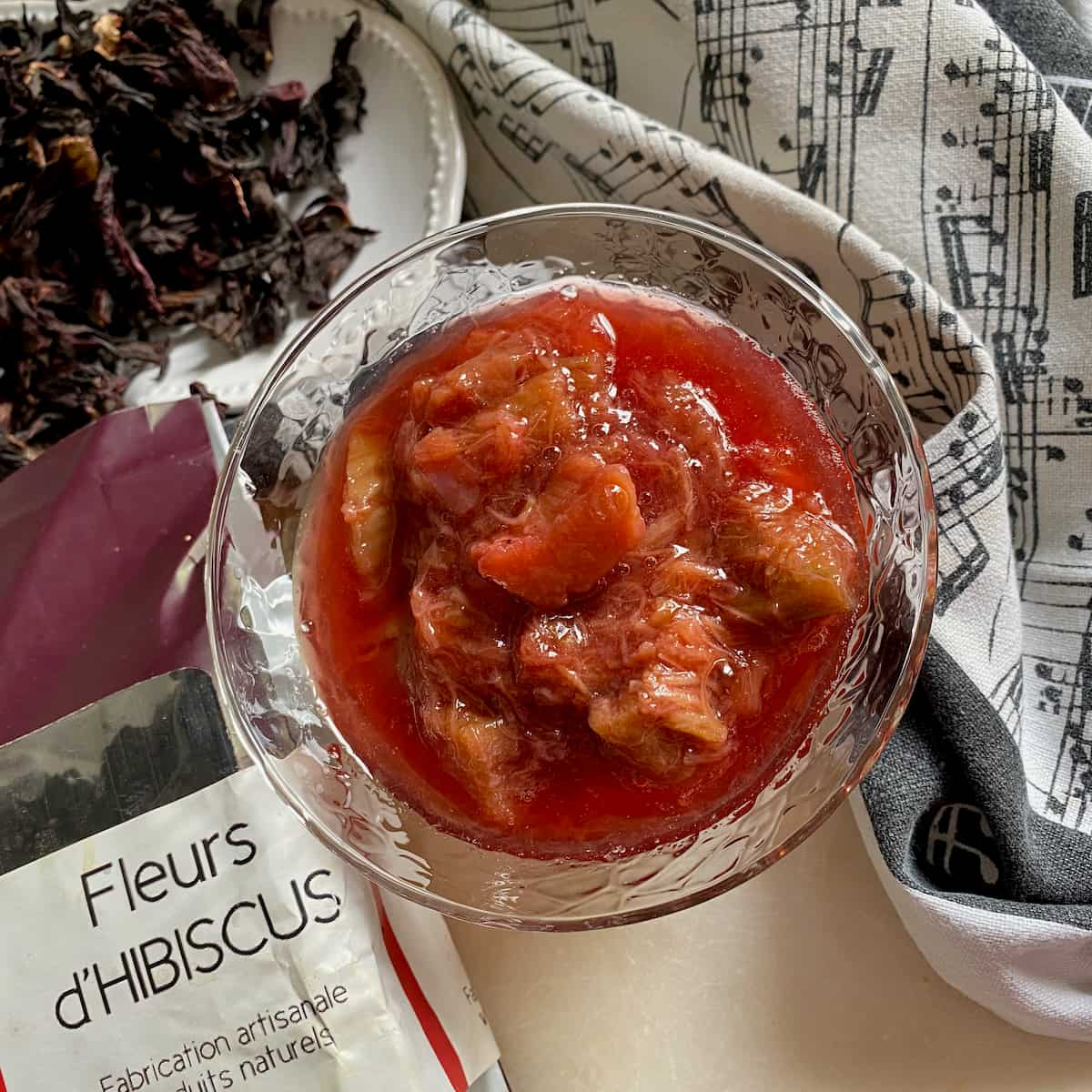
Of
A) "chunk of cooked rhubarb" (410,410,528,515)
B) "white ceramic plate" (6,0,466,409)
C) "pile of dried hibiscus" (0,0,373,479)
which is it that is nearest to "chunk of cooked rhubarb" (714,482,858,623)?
"chunk of cooked rhubarb" (410,410,528,515)

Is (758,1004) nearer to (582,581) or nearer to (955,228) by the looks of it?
(582,581)

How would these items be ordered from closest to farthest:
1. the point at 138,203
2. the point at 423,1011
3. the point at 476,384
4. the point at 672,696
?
1. the point at 672,696
2. the point at 476,384
3. the point at 423,1011
4. the point at 138,203

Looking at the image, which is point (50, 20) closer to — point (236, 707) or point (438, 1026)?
point (236, 707)

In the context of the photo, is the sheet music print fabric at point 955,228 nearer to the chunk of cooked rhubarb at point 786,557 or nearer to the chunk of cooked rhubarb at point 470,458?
the chunk of cooked rhubarb at point 786,557

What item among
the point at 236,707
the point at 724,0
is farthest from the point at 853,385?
the point at 236,707

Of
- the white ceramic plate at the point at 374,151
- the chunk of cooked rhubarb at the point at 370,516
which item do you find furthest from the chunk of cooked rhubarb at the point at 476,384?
the white ceramic plate at the point at 374,151

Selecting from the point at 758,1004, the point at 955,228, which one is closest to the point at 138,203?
the point at 955,228

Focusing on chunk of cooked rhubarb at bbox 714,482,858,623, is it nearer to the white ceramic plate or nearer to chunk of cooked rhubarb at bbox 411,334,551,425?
chunk of cooked rhubarb at bbox 411,334,551,425
